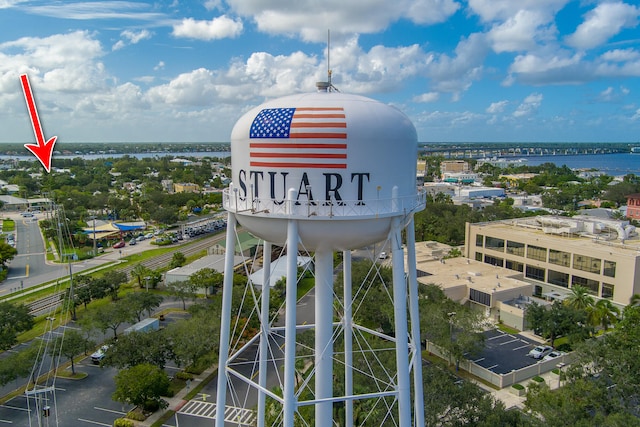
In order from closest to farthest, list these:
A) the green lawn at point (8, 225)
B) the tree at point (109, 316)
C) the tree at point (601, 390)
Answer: the tree at point (601, 390)
the tree at point (109, 316)
the green lawn at point (8, 225)

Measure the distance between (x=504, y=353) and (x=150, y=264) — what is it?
39.3 metres

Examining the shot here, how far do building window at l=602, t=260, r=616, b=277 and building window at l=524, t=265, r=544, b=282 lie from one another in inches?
241

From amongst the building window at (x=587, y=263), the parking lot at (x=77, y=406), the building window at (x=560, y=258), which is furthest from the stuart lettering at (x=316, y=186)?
the building window at (x=560, y=258)

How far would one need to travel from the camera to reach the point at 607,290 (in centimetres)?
3950

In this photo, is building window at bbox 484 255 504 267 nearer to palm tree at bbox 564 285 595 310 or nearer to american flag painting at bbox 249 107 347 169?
palm tree at bbox 564 285 595 310

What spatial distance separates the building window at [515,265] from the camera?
4701 centimetres

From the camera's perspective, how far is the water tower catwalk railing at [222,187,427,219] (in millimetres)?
12062

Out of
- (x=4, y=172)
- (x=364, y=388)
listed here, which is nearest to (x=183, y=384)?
(x=364, y=388)

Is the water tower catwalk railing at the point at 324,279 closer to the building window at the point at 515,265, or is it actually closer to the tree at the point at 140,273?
the tree at the point at 140,273

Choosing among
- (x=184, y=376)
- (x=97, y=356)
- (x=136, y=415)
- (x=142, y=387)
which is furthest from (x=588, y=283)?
(x=97, y=356)

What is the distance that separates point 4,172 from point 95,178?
37.7 m

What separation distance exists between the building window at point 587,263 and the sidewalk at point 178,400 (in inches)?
1245

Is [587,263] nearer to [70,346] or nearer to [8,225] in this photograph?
[70,346]

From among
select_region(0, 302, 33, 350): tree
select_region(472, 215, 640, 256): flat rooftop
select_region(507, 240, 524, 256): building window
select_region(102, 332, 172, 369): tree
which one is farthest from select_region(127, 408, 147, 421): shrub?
select_region(507, 240, 524, 256): building window
